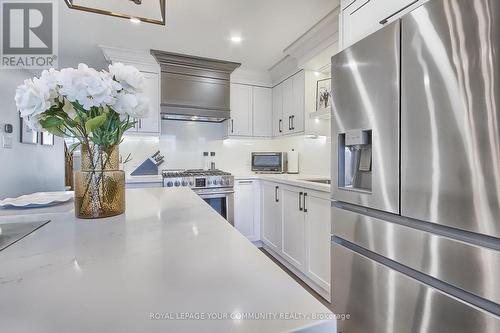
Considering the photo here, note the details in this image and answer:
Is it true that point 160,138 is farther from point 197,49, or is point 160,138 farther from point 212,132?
point 197,49

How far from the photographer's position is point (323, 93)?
2.69 meters

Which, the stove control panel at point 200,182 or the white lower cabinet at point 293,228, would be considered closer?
the white lower cabinet at point 293,228

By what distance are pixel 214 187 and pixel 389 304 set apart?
207 cm

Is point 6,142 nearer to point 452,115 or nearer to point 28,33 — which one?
point 28,33

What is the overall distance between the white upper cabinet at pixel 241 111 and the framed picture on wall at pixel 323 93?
0.97 m

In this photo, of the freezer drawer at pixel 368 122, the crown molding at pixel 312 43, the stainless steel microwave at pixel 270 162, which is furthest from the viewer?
the stainless steel microwave at pixel 270 162


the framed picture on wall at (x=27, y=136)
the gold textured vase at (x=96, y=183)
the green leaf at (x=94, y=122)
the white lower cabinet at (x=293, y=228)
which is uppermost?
the framed picture on wall at (x=27, y=136)

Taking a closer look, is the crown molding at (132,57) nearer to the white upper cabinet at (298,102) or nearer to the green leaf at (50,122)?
the white upper cabinet at (298,102)

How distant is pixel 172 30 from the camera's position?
223 centimetres

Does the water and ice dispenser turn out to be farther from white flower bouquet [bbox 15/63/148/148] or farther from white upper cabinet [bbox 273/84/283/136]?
white upper cabinet [bbox 273/84/283/136]

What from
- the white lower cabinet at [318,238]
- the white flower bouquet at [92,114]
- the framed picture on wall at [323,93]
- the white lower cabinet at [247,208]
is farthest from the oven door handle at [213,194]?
the white flower bouquet at [92,114]

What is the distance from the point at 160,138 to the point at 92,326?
312 cm

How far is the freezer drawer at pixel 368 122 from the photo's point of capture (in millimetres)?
1077

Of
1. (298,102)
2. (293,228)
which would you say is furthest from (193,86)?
(293,228)
